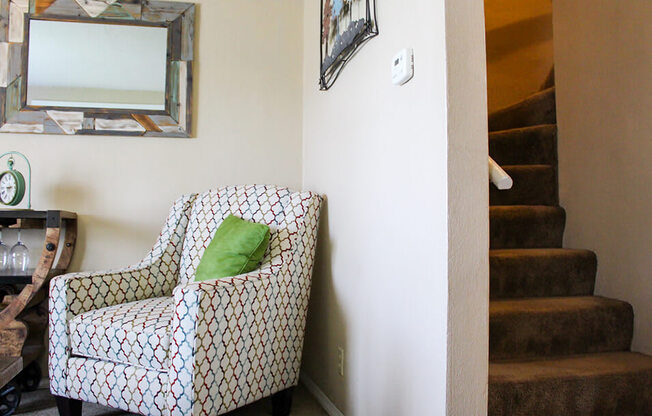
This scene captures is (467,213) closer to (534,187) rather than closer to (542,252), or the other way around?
(542,252)

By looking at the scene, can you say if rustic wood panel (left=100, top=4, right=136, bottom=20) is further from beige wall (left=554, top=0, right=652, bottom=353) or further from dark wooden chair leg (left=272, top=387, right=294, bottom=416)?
beige wall (left=554, top=0, right=652, bottom=353)

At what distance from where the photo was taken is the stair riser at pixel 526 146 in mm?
2471

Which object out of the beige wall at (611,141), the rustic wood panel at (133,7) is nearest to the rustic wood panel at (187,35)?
the rustic wood panel at (133,7)

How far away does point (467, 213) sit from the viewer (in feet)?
3.67

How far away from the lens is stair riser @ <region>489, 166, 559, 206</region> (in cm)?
242

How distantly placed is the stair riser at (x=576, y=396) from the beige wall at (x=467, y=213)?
44cm

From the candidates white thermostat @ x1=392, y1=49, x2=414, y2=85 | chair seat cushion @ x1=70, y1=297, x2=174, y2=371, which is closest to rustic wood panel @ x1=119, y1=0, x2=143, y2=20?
chair seat cushion @ x1=70, y1=297, x2=174, y2=371

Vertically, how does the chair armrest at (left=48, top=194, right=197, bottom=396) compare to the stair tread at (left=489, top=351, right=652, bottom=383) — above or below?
above

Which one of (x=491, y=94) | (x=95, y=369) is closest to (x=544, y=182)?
(x=491, y=94)

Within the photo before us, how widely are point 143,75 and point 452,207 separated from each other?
2078 millimetres

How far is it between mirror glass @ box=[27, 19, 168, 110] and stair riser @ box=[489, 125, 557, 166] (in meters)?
1.96

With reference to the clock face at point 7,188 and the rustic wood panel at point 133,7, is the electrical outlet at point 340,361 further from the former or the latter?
the rustic wood panel at point 133,7

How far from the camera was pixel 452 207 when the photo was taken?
1108 mm

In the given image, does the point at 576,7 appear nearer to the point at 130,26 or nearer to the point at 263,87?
the point at 263,87
